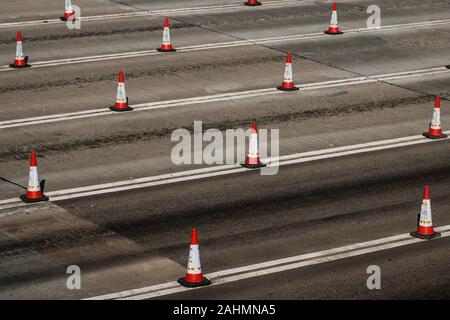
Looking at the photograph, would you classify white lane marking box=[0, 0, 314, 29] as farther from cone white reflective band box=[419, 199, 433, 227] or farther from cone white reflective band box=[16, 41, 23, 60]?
cone white reflective band box=[419, 199, 433, 227]

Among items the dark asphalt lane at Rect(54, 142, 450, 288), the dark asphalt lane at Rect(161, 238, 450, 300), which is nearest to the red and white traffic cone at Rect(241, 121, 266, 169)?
the dark asphalt lane at Rect(54, 142, 450, 288)

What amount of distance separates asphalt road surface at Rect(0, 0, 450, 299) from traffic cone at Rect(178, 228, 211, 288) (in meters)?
0.15

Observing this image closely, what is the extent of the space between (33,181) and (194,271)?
4.08m

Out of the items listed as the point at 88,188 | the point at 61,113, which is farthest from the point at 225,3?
the point at 88,188

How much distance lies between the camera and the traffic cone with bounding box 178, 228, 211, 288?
15.2 m

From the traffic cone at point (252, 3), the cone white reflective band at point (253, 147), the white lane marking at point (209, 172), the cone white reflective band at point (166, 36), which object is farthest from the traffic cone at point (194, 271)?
the traffic cone at point (252, 3)

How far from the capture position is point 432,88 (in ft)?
84.4

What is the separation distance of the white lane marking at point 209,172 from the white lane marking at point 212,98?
3.71m

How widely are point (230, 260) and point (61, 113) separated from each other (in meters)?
A: 7.95

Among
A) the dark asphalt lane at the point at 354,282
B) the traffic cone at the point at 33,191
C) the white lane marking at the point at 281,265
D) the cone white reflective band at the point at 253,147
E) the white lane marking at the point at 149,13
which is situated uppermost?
the white lane marking at the point at 149,13

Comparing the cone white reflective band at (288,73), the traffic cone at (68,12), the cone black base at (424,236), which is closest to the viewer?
the cone black base at (424,236)

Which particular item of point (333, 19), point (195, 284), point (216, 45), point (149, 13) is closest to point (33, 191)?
point (195, 284)

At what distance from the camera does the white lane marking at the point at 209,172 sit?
1866cm

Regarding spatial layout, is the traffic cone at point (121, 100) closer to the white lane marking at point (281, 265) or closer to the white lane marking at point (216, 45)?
the white lane marking at point (216, 45)
